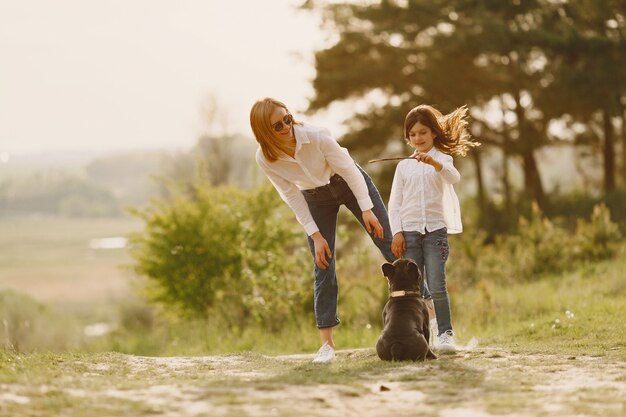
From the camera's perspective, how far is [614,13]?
23.0 m

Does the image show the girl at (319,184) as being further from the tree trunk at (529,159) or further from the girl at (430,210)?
the tree trunk at (529,159)

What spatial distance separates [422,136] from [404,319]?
4.66ft

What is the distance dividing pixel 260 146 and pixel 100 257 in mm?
119093

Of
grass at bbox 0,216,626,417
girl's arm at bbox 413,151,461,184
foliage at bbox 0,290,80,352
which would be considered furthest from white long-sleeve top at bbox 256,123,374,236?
foliage at bbox 0,290,80,352

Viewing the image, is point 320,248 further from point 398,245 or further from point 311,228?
point 398,245

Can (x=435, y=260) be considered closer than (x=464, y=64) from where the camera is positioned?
Yes

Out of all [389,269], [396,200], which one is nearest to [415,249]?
[396,200]

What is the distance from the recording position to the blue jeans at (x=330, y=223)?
5.83 metres

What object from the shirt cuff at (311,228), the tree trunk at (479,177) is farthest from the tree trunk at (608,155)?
the shirt cuff at (311,228)

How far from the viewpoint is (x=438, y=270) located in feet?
19.3

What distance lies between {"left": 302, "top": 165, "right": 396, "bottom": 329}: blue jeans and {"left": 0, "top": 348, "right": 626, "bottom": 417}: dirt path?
468mm

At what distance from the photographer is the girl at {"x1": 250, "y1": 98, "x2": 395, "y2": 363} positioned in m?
5.41

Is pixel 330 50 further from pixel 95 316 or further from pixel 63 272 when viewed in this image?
pixel 63 272

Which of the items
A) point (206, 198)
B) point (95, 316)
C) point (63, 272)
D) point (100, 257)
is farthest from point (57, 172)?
point (206, 198)
